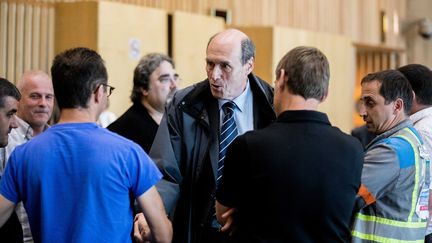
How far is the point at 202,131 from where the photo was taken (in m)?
3.13

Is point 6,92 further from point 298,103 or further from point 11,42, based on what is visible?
point 11,42

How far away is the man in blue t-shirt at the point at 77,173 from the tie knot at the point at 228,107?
2.39 feet

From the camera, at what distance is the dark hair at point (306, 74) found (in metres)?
2.47

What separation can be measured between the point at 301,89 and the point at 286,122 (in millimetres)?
122

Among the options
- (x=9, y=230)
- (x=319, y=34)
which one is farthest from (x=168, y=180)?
(x=319, y=34)

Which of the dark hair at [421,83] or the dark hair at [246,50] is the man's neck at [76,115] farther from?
the dark hair at [421,83]

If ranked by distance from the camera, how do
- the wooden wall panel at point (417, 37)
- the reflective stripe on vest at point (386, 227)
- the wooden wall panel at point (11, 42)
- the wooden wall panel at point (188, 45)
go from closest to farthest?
1. the reflective stripe on vest at point (386, 227)
2. the wooden wall panel at point (11, 42)
3. the wooden wall panel at point (188, 45)
4. the wooden wall panel at point (417, 37)

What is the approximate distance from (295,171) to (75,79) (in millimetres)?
799

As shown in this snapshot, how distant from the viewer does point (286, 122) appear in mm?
2482

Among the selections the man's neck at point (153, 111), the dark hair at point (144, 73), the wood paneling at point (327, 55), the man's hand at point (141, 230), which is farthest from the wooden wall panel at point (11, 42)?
the man's hand at point (141, 230)

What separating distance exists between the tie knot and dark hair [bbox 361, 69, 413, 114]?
576 millimetres

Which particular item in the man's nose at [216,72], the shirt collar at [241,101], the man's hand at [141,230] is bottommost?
the man's hand at [141,230]

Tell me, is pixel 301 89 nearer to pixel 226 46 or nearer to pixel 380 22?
pixel 226 46

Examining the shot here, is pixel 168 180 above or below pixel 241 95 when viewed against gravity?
below
